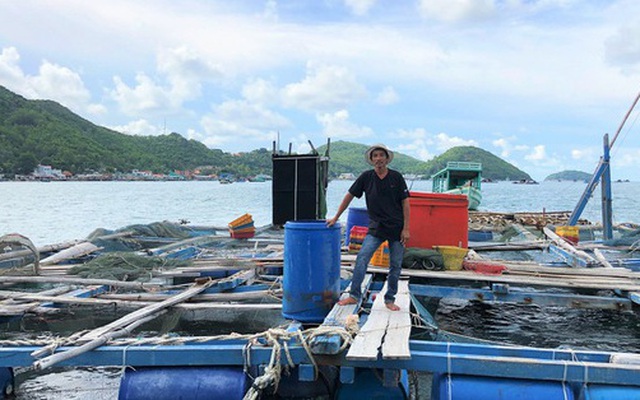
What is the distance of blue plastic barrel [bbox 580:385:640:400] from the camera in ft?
12.6

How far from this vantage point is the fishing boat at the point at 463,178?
3659 cm

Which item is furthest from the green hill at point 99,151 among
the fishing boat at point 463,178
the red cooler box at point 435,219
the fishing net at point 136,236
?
the red cooler box at point 435,219

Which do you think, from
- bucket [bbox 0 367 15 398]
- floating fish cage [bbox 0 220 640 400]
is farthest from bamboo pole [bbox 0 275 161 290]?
bucket [bbox 0 367 15 398]

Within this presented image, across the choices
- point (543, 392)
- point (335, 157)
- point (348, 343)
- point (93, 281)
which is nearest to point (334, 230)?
point (348, 343)

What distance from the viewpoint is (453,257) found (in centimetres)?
799

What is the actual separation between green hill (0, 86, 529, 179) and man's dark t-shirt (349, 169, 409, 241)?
70759mm

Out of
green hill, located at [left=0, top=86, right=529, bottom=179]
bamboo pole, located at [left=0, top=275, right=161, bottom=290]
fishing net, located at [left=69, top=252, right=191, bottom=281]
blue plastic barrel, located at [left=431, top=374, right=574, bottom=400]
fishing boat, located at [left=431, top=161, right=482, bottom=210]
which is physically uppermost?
green hill, located at [left=0, top=86, right=529, bottom=179]

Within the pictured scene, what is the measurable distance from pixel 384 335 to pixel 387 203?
1.67 metres

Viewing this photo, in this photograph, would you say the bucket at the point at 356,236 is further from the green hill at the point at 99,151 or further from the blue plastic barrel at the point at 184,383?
the green hill at the point at 99,151

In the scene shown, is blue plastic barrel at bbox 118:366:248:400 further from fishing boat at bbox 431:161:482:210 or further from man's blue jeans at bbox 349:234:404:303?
fishing boat at bbox 431:161:482:210

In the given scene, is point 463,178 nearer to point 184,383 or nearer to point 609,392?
point 609,392

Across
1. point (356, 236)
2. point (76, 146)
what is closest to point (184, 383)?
point (356, 236)

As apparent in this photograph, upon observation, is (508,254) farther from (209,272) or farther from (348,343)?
(348,343)

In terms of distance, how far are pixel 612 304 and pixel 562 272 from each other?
1606mm
